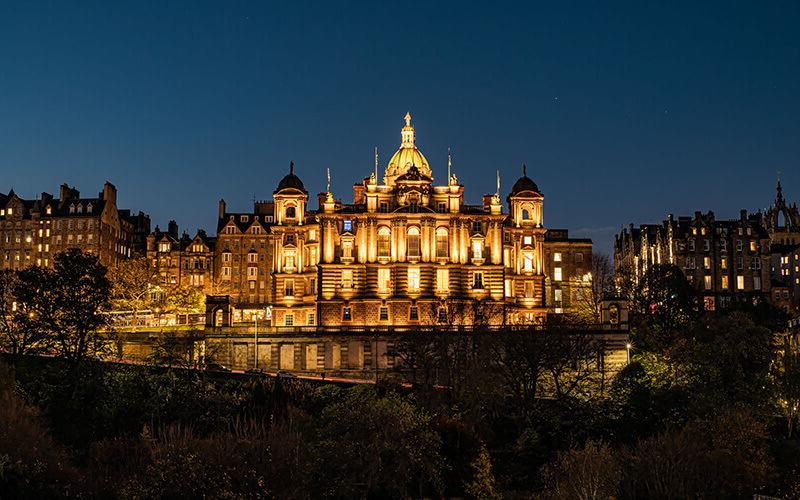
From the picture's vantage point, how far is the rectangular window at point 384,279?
115 metres

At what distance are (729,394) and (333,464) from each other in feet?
120

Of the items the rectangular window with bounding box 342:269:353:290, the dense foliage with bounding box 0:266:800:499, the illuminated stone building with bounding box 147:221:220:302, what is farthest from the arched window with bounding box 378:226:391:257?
the illuminated stone building with bounding box 147:221:220:302

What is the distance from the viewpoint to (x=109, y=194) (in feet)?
531

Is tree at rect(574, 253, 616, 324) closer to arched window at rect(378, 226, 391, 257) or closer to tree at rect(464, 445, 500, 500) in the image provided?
arched window at rect(378, 226, 391, 257)

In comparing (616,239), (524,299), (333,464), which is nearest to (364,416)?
(333,464)

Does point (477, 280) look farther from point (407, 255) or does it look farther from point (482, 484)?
point (482, 484)

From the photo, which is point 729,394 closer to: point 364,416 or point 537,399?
point 537,399

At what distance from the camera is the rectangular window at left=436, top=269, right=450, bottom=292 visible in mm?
115375

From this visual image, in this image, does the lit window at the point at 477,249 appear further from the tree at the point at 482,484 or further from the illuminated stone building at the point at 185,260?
the tree at the point at 482,484

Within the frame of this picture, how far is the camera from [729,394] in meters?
72.3

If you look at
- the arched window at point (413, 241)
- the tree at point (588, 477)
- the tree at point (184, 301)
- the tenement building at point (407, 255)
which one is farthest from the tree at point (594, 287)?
the tree at point (588, 477)

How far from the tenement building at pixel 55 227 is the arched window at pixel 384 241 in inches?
2358

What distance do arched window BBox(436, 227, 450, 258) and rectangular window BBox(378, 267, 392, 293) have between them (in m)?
6.55

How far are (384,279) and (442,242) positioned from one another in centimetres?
843
